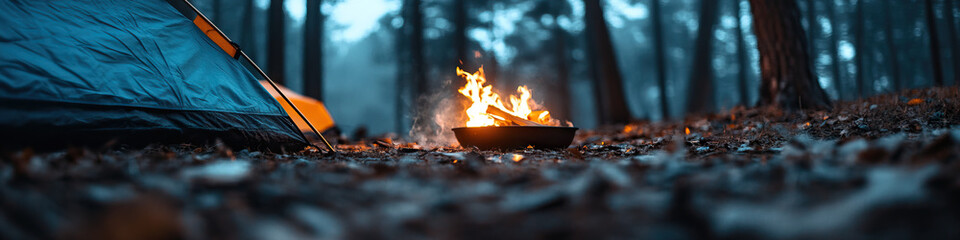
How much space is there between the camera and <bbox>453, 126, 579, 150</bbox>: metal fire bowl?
405 centimetres

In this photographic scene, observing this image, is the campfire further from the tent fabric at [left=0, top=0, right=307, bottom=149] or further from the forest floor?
the forest floor

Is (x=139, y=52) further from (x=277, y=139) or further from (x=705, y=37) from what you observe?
(x=705, y=37)

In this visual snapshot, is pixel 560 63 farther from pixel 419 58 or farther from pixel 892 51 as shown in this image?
pixel 892 51

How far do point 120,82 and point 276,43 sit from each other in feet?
26.5

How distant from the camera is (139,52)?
127 inches

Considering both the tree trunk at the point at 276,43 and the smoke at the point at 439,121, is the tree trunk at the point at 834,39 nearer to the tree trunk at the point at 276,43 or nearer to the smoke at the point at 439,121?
the smoke at the point at 439,121

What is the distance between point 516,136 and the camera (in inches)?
160

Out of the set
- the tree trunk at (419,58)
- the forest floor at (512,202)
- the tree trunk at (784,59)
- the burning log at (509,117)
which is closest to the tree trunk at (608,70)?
the tree trunk at (784,59)

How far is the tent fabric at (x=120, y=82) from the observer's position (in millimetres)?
2553

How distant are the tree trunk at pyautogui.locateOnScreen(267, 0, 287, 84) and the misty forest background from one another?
0.10ft

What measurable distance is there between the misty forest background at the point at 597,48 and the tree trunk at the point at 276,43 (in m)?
0.03

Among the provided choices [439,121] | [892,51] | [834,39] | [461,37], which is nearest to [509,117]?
[439,121]

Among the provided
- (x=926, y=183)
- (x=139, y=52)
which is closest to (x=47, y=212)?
(x=926, y=183)

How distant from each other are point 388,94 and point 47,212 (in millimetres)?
38990
